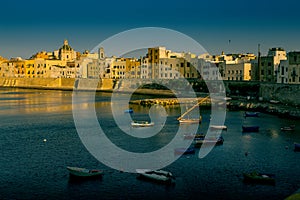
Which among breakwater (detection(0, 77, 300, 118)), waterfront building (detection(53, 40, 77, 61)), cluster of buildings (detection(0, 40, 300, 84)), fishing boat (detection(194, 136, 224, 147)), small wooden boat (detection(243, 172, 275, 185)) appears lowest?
small wooden boat (detection(243, 172, 275, 185))

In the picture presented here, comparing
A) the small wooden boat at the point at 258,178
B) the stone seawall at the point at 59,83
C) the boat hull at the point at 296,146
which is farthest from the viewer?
the stone seawall at the point at 59,83

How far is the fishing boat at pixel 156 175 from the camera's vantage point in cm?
1708

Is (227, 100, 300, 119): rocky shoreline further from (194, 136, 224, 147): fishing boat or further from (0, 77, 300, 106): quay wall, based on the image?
(194, 136, 224, 147): fishing boat

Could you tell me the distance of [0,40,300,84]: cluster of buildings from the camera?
176ft

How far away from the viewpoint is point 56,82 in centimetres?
9344

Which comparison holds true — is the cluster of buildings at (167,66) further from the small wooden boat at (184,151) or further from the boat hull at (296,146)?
the small wooden boat at (184,151)

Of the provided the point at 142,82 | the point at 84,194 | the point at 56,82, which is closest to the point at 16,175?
the point at 84,194

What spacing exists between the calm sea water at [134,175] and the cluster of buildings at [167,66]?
23.8 m

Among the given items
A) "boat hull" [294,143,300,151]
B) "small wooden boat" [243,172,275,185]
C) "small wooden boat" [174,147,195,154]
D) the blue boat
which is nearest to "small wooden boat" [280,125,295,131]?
the blue boat

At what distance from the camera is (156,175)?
1747cm

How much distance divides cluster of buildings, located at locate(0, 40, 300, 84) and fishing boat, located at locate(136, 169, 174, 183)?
3249 cm

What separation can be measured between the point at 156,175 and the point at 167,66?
182ft

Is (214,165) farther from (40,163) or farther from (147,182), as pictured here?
(40,163)

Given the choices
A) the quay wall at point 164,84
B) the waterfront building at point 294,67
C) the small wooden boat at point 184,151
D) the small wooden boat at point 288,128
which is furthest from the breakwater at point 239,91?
the small wooden boat at point 184,151
